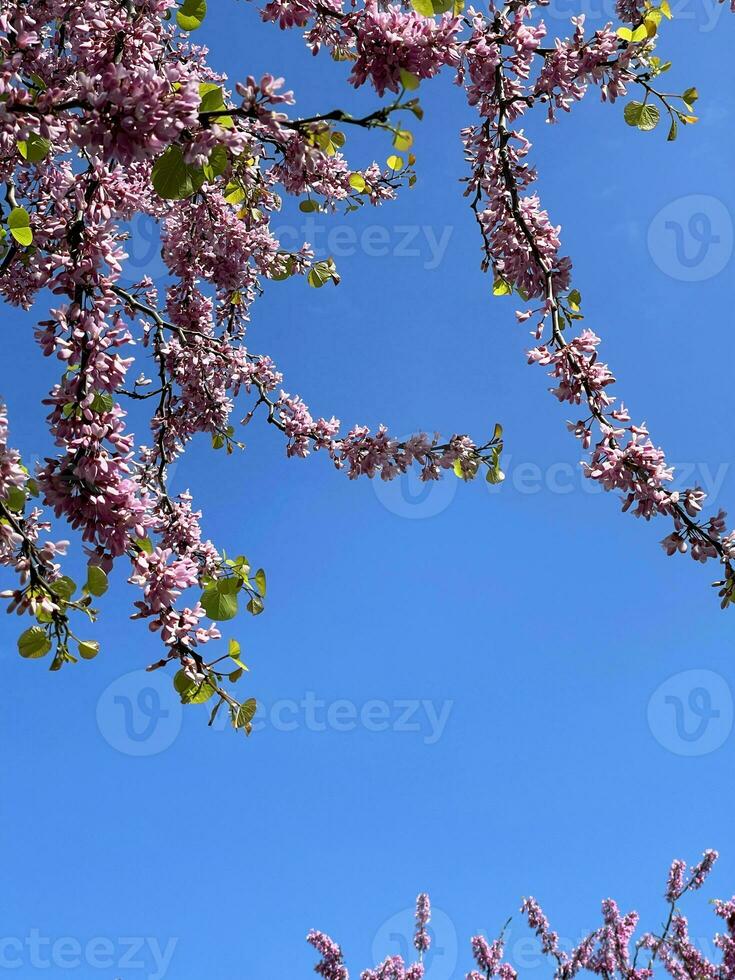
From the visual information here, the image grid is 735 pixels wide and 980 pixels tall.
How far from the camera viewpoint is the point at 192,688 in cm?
274

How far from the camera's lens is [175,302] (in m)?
6.12

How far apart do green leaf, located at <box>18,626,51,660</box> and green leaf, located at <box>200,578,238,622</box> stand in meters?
0.57

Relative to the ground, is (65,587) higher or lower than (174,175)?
lower

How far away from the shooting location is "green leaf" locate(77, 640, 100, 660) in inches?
105

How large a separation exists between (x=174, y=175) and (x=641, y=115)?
2530 mm

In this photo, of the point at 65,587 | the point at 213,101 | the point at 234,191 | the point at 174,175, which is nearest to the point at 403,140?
the point at 213,101

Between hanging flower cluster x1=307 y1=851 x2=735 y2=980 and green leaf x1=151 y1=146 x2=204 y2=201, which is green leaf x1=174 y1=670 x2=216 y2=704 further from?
hanging flower cluster x1=307 y1=851 x2=735 y2=980

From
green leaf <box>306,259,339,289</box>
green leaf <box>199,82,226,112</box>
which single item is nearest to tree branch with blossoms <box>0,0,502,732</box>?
green leaf <box>199,82,226,112</box>

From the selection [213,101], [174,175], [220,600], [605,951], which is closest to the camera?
[213,101]

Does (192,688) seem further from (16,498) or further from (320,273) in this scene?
(320,273)

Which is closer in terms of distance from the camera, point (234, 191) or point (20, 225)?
point (20, 225)

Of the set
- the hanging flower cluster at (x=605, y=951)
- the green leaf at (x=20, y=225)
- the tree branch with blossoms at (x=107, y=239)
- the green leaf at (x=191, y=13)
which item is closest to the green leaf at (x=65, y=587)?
the tree branch with blossoms at (x=107, y=239)

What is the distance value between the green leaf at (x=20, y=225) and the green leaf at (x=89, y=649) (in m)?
1.58

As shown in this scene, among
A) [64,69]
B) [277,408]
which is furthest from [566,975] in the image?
[64,69]
